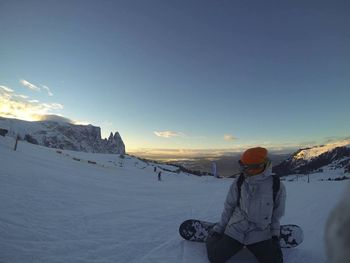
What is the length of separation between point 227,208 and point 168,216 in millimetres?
4245

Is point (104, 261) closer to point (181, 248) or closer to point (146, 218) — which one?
point (181, 248)

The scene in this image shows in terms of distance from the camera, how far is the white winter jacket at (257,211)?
183 inches

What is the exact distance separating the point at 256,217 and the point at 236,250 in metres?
0.68

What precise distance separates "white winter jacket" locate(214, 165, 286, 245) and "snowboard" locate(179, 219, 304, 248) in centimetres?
105

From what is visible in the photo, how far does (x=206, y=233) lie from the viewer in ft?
19.6

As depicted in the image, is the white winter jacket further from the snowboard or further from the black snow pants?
the snowboard

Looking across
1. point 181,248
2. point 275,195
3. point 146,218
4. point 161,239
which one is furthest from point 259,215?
point 146,218

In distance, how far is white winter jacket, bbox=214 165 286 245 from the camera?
4641 millimetres

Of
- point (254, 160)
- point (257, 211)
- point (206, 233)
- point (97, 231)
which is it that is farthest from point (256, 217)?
point (97, 231)

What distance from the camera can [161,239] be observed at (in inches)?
246

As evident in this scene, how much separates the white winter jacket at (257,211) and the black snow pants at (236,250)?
92 millimetres

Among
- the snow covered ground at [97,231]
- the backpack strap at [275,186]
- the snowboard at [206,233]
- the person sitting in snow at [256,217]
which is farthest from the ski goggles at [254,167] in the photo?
the snowboard at [206,233]

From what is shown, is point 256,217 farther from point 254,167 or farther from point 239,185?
point 254,167

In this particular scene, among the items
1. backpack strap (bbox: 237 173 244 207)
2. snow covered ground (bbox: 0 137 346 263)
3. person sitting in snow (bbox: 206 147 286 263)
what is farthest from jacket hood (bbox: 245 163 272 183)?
snow covered ground (bbox: 0 137 346 263)
